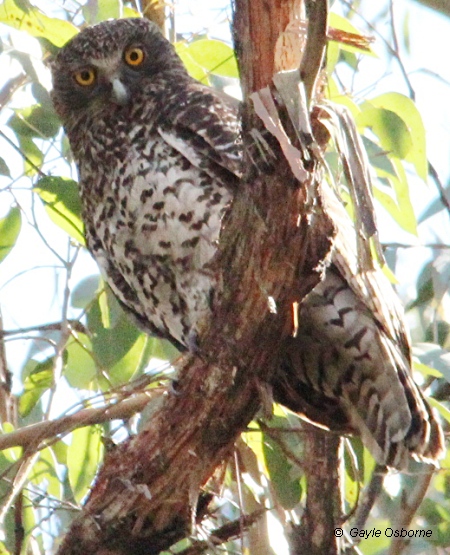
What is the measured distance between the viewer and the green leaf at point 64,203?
9.81ft

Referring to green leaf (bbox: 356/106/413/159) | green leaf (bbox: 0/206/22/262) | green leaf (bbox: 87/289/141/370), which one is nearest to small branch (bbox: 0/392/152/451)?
green leaf (bbox: 87/289/141/370)

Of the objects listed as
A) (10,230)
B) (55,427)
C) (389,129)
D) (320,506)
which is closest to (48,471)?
(55,427)

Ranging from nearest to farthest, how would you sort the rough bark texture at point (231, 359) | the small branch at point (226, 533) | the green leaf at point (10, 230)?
1. the rough bark texture at point (231, 359)
2. the small branch at point (226, 533)
3. the green leaf at point (10, 230)

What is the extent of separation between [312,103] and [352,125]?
107mm

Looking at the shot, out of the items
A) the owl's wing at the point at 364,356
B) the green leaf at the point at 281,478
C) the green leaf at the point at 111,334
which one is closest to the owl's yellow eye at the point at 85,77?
the green leaf at the point at 111,334

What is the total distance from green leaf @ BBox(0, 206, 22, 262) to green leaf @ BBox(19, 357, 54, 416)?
372 millimetres

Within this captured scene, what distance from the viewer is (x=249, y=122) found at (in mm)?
1849

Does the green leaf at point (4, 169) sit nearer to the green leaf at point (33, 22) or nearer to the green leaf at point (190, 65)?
the green leaf at point (33, 22)

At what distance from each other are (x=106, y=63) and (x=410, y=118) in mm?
996

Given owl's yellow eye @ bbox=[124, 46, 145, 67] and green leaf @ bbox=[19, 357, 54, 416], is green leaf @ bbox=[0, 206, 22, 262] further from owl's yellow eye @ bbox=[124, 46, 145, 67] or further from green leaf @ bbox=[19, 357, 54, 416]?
owl's yellow eye @ bbox=[124, 46, 145, 67]

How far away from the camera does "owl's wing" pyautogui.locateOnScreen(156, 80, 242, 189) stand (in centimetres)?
256

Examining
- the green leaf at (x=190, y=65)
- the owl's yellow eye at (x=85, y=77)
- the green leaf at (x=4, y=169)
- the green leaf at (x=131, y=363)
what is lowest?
the green leaf at (x=131, y=363)

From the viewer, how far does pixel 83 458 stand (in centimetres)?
289

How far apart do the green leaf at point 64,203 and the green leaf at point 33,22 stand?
1.45 ft
